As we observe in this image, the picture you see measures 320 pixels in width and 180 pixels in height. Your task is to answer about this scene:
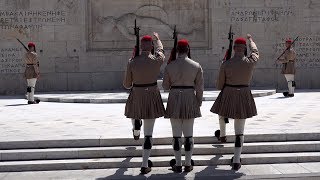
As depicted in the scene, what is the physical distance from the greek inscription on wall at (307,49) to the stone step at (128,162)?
1144 centimetres

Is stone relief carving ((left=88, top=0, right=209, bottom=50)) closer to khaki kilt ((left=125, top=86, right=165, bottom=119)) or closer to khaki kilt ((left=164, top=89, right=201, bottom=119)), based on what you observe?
khaki kilt ((left=125, top=86, right=165, bottom=119))

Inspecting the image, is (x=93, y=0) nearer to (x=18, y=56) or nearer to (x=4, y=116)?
(x=18, y=56)

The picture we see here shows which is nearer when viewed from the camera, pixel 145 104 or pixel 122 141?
pixel 145 104

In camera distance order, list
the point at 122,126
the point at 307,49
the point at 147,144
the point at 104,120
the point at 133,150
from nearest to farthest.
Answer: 1. the point at 147,144
2. the point at 133,150
3. the point at 122,126
4. the point at 104,120
5. the point at 307,49

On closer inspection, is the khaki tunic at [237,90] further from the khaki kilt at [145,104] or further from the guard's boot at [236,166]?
the khaki kilt at [145,104]

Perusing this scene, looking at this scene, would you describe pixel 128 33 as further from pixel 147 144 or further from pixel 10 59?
pixel 147 144

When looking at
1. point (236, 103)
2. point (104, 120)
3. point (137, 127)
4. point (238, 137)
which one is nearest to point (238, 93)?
point (236, 103)

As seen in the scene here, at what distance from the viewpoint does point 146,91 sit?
756cm

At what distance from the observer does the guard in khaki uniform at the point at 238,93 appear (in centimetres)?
757

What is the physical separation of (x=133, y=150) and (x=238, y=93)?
1981 millimetres

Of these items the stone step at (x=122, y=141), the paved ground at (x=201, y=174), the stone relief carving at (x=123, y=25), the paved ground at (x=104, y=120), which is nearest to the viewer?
the paved ground at (x=201, y=174)

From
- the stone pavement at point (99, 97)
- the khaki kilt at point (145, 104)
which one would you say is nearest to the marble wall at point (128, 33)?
the stone pavement at point (99, 97)

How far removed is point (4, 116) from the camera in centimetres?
1249

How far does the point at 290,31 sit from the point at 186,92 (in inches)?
505
